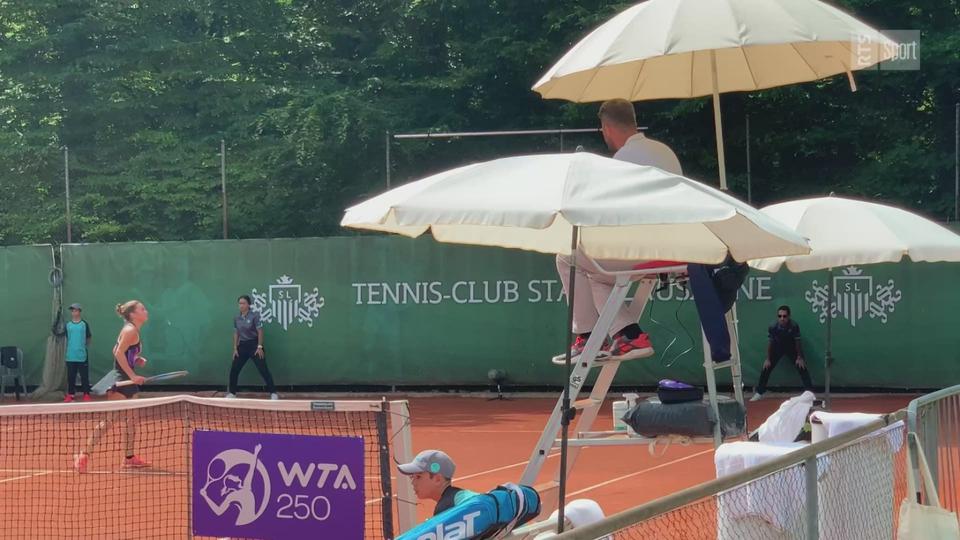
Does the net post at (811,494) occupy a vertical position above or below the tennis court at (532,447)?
above

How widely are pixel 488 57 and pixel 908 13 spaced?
26.8 feet

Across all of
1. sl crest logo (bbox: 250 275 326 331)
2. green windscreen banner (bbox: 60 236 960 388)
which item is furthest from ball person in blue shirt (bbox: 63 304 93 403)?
sl crest logo (bbox: 250 275 326 331)

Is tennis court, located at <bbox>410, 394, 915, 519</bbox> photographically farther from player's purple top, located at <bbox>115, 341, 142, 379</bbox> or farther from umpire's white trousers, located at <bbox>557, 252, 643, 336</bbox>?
player's purple top, located at <bbox>115, 341, 142, 379</bbox>

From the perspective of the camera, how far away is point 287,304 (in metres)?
17.8

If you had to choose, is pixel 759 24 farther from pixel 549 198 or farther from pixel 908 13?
pixel 908 13

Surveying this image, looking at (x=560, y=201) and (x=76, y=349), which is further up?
(x=560, y=201)

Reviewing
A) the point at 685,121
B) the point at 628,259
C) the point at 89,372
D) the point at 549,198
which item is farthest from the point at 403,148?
the point at 549,198

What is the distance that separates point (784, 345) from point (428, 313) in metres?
5.12

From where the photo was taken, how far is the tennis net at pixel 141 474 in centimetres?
594

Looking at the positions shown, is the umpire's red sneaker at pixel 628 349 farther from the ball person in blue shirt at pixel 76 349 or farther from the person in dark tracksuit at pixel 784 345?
the ball person in blue shirt at pixel 76 349

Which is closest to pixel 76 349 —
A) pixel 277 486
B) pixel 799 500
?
pixel 277 486

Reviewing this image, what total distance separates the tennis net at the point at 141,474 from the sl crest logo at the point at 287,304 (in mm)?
5509

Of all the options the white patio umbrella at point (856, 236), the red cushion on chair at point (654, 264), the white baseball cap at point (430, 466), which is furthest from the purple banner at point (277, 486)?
the white patio umbrella at point (856, 236)

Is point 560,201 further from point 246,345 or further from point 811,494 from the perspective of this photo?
point 246,345
